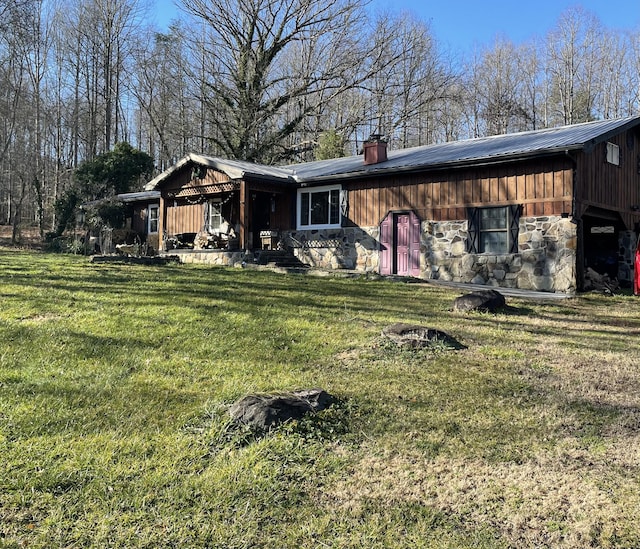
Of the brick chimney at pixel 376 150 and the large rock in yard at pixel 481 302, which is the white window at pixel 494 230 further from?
the large rock in yard at pixel 481 302

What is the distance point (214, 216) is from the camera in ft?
66.3

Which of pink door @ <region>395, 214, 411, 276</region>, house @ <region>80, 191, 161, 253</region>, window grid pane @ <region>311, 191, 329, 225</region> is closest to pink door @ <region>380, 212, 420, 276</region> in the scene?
pink door @ <region>395, 214, 411, 276</region>

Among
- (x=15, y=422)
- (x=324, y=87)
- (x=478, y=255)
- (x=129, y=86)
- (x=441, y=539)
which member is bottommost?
(x=441, y=539)

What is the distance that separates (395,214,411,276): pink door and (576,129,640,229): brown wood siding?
183 inches

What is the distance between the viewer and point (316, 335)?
6.56m

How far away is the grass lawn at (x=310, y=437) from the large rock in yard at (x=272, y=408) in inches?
5.0

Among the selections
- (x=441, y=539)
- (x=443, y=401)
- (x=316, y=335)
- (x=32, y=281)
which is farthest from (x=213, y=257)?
(x=441, y=539)

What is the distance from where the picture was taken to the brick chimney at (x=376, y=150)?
54.6 feet

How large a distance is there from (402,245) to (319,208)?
3479 millimetres

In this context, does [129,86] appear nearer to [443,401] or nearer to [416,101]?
[416,101]

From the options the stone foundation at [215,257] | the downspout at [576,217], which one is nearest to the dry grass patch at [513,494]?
the downspout at [576,217]

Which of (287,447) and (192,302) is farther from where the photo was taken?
(192,302)

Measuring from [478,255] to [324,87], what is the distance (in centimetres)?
1773

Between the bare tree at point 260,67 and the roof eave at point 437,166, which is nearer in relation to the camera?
the roof eave at point 437,166
